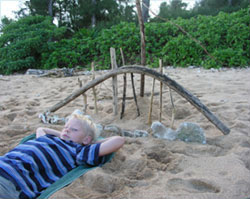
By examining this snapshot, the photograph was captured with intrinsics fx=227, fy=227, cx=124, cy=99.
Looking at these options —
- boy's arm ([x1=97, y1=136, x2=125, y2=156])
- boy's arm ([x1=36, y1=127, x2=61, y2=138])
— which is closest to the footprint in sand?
boy's arm ([x1=97, y1=136, x2=125, y2=156])

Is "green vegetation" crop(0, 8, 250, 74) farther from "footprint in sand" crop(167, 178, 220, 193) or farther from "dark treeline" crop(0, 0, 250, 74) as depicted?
Answer: "footprint in sand" crop(167, 178, 220, 193)

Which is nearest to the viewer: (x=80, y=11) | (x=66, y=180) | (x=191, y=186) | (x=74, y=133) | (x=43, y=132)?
(x=191, y=186)

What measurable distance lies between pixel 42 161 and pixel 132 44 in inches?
273

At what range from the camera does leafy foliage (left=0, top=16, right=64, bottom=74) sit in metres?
8.22

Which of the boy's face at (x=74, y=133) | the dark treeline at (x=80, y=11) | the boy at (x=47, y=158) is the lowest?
the boy at (x=47, y=158)

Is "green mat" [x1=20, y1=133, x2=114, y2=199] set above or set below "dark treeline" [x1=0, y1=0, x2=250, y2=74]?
below

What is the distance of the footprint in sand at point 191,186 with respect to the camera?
146 centimetres

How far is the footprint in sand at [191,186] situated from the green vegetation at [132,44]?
5530 mm

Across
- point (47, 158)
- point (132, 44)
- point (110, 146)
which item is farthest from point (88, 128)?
point (132, 44)

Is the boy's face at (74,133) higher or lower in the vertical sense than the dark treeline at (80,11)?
lower

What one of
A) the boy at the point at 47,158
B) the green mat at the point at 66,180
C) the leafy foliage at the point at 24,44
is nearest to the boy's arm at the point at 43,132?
the boy at the point at 47,158

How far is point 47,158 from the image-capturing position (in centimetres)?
175

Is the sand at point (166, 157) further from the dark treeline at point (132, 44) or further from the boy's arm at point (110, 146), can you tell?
the dark treeline at point (132, 44)

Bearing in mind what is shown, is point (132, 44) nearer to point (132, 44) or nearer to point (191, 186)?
point (132, 44)
